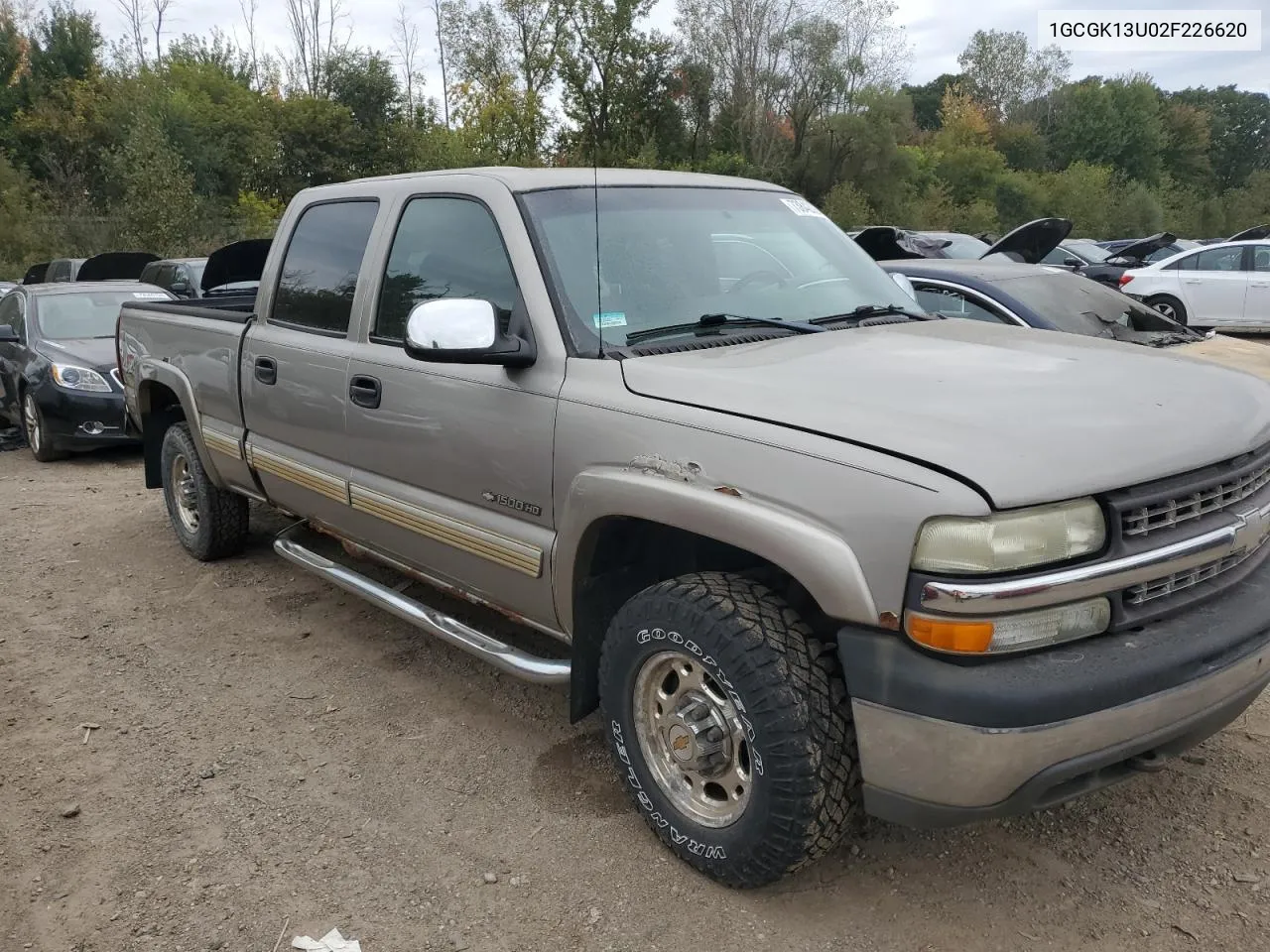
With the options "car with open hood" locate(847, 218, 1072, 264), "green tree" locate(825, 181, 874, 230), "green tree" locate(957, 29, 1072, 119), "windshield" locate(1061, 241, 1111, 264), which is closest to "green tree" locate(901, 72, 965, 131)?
"green tree" locate(957, 29, 1072, 119)

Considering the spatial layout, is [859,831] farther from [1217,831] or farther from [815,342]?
[815,342]

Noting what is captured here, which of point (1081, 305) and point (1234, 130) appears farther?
point (1234, 130)

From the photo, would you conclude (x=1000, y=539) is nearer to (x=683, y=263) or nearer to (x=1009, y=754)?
(x=1009, y=754)

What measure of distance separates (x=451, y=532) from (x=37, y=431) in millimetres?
7160

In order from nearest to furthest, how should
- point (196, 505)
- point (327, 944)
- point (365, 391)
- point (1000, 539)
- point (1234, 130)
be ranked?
point (1000, 539) → point (327, 944) → point (365, 391) → point (196, 505) → point (1234, 130)

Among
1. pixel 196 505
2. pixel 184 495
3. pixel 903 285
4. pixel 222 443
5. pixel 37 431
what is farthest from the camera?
pixel 37 431

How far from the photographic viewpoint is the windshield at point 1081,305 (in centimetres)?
619

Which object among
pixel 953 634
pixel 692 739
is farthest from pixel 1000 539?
pixel 692 739

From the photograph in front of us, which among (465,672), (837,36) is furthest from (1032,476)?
(837,36)

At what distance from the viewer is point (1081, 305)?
6.40m

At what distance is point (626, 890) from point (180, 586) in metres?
3.52

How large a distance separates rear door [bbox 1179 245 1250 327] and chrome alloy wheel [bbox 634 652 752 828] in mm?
15774

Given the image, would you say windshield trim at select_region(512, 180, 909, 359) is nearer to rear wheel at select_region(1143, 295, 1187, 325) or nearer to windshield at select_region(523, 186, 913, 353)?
windshield at select_region(523, 186, 913, 353)

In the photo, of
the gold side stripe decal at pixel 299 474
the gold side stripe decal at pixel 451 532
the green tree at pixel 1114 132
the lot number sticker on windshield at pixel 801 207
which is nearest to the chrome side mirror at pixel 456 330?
the gold side stripe decal at pixel 451 532
